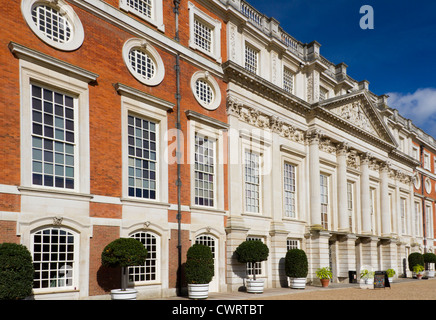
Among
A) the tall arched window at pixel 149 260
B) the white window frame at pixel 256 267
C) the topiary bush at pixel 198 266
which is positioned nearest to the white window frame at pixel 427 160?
the white window frame at pixel 256 267

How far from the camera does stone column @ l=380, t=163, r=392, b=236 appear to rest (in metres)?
37.0

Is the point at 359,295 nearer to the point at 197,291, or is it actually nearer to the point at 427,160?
the point at 197,291

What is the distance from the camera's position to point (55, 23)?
53.1ft

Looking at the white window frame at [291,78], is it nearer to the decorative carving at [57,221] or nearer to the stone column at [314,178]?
the stone column at [314,178]

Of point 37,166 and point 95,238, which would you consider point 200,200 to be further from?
point 37,166

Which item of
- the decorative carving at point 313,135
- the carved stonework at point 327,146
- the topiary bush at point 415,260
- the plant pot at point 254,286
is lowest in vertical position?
the topiary bush at point 415,260

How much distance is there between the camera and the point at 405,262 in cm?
3994

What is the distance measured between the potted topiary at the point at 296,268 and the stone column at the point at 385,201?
15.6 m

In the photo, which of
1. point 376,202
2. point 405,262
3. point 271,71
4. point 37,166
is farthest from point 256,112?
point 405,262

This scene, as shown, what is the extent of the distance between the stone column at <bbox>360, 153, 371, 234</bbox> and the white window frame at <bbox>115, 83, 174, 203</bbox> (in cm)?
1995

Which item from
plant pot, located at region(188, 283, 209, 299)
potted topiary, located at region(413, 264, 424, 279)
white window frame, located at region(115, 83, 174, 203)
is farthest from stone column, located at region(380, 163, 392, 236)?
white window frame, located at region(115, 83, 174, 203)

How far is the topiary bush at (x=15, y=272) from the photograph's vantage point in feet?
39.3

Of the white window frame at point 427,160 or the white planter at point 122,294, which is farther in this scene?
the white window frame at point 427,160

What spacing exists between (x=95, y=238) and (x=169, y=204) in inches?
160
